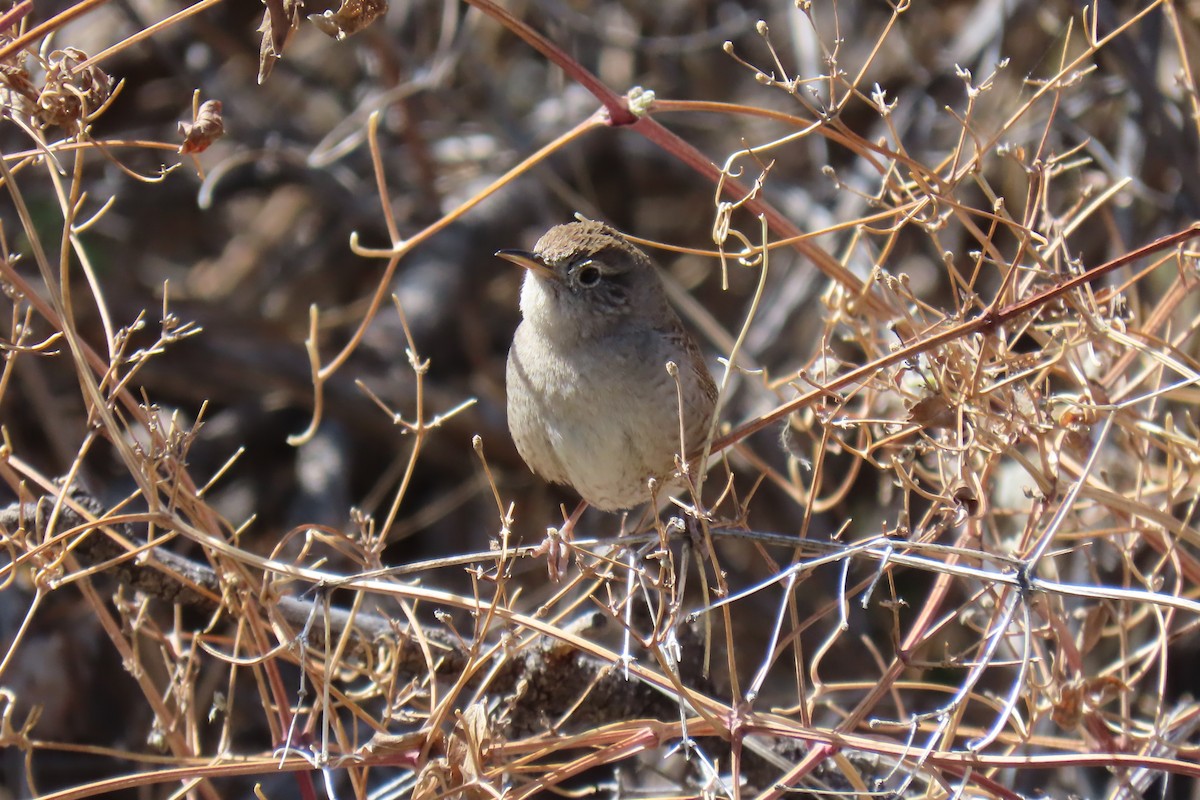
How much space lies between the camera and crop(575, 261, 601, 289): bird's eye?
309cm

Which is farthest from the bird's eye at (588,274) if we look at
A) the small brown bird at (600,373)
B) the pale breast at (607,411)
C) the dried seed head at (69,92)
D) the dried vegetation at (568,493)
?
the dried seed head at (69,92)

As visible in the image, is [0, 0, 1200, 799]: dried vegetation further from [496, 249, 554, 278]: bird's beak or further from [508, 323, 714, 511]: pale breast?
[496, 249, 554, 278]: bird's beak

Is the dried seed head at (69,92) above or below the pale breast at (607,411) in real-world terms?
above

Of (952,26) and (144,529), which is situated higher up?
(952,26)

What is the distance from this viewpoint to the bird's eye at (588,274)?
3090mm

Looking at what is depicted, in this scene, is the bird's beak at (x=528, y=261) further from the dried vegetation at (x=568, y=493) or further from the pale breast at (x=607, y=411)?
the dried vegetation at (x=568, y=493)

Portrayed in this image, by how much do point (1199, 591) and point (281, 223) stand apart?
4.18 m

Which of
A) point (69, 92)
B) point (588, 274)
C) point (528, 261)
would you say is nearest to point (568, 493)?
point (588, 274)

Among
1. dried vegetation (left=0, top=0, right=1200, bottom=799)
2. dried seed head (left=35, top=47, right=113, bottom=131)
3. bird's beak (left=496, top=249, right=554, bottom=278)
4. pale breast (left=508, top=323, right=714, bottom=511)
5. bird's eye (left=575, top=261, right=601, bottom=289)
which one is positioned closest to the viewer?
dried seed head (left=35, top=47, right=113, bottom=131)

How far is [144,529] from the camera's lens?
3963mm

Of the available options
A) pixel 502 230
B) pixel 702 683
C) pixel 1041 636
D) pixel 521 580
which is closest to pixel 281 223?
pixel 502 230

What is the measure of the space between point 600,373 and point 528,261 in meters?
0.34

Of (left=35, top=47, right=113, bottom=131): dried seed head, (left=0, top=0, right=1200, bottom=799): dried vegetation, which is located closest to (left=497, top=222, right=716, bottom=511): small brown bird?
(left=0, top=0, right=1200, bottom=799): dried vegetation

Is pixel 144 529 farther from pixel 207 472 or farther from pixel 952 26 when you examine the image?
pixel 952 26
